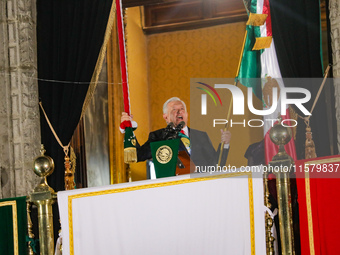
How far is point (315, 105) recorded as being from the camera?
4.50 meters

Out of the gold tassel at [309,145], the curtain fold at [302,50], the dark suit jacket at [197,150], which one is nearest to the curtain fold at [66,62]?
the dark suit jacket at [197,150]

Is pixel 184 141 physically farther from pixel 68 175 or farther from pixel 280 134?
pixel 280 134

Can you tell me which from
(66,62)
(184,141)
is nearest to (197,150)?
(184,141)

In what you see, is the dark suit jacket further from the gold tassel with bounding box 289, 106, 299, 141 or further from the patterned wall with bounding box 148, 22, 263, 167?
the patterned wall with bounding box 148, 22, 263, 167

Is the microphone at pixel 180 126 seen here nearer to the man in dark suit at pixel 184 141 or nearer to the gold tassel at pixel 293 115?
the man in dark suit at pixel 184 141

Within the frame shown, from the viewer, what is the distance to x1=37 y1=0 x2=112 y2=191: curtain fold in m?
5.00

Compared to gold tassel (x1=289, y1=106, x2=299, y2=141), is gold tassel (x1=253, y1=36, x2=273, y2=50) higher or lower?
gold tassel (x1=253, y1=36, x2=273, y2=50)

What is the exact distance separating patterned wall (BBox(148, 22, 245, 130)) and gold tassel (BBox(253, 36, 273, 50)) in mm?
3699

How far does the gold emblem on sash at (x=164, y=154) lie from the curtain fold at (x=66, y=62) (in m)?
1.47

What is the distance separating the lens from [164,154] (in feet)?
12.7

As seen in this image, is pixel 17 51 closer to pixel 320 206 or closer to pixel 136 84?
pixel 136 84

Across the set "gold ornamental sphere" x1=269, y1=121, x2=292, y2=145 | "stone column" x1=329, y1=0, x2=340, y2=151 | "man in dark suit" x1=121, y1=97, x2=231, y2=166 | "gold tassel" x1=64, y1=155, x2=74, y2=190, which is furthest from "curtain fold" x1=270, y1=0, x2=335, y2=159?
"gold tassel" x1=64, y1=155, x2=74, y2=190

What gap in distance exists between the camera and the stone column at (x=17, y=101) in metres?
5.07

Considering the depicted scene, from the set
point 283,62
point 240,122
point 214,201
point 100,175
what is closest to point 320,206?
point 214,201
